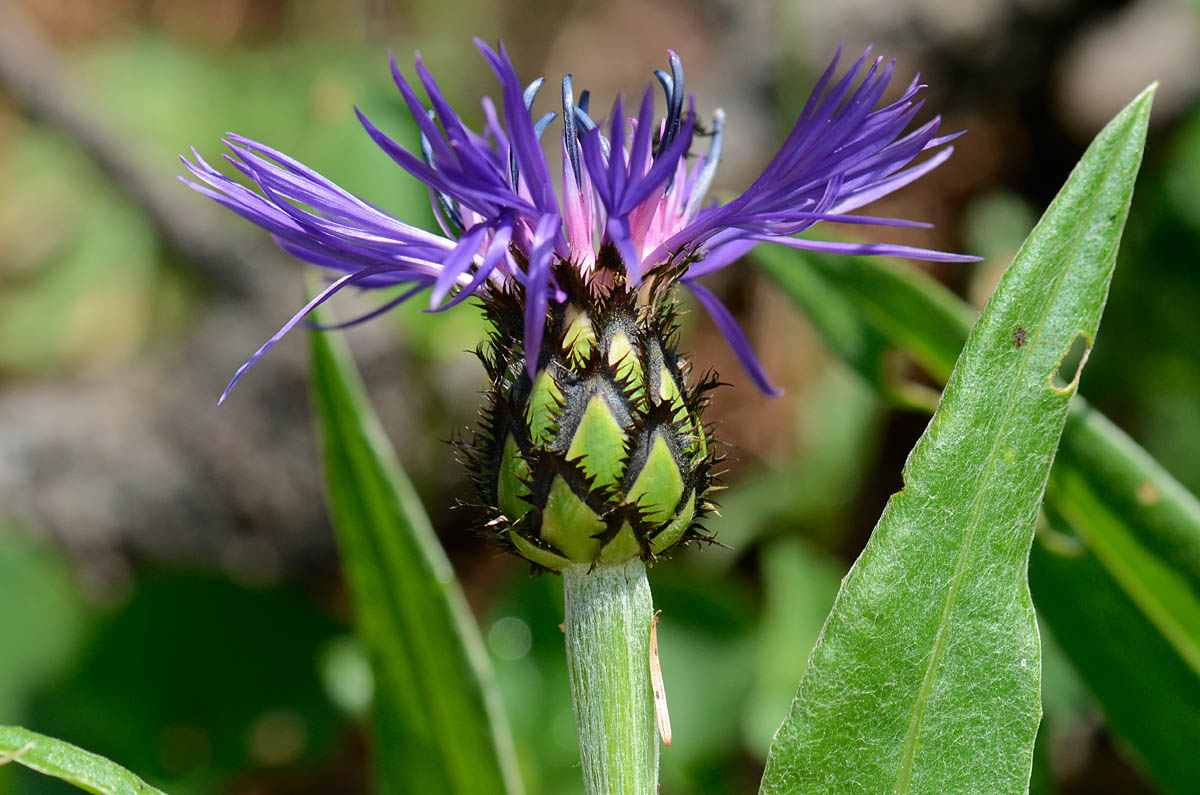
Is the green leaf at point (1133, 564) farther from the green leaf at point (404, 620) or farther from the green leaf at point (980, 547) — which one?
the green leaf at point (404, 620)

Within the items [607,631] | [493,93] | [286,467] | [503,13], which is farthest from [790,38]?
[607,631]

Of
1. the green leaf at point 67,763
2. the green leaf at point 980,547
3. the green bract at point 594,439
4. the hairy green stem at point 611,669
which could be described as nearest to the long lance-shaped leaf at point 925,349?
the green leaf at point 980,547

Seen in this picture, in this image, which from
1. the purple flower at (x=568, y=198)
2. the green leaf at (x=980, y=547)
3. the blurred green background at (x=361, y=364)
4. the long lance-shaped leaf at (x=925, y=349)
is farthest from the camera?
the blurred green background at (x=361, y=364)

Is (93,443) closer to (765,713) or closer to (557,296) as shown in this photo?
(765,713)

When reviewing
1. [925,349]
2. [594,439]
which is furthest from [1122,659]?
[594,439]

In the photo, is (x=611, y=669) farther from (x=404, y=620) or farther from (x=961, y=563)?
(x=404, y=620)

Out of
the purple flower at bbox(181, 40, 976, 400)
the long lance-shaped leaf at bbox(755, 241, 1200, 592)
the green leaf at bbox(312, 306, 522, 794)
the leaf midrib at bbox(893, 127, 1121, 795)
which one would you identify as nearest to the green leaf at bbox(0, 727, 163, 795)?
the purple flower at bbox(181, 40, 976, 400)
